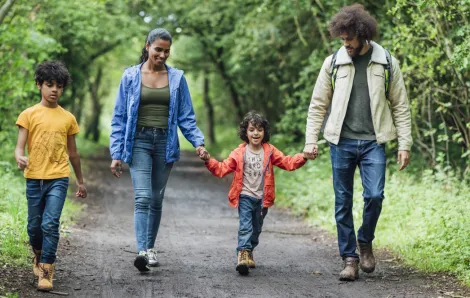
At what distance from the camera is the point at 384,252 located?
8.77m

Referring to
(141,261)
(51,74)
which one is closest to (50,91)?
(51,74)

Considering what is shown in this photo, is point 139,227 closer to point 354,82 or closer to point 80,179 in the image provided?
point 80,179

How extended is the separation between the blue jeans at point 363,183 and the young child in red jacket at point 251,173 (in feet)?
1.61

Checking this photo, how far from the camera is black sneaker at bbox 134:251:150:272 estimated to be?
22.5ft

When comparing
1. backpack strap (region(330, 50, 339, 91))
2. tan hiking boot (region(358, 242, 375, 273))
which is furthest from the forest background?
Result: backpack strap (region(330, 50, 339, 91))

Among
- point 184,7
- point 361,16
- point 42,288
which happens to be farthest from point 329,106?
point 184,7

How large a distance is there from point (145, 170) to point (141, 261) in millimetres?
903

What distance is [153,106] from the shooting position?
7.14m

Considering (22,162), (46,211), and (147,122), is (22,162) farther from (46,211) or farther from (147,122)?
(147,122)

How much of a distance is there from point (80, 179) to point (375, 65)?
2.99 metres

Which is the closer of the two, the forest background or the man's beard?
the man's beard

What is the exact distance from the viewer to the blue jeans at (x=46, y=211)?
20.0 feet

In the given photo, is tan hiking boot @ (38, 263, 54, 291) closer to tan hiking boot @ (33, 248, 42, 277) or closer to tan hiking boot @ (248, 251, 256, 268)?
tan hiking boot @ (33, 248, 42, 277)

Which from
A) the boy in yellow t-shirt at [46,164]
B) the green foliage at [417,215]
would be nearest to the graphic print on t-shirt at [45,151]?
the boy in yellow t-shirt at [46,164]
